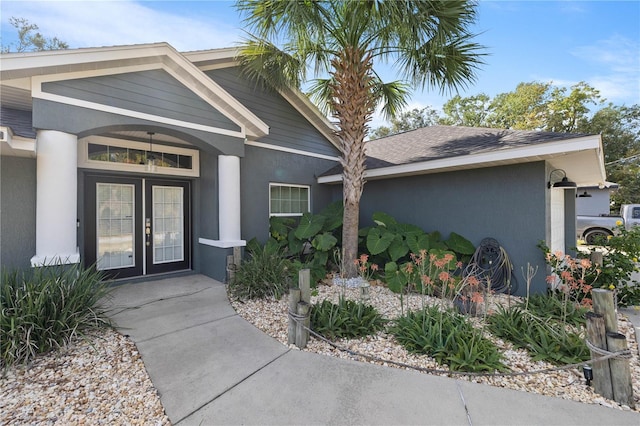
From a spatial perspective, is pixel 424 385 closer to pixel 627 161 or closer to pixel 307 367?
pixel 307 367

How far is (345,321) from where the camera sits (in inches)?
146

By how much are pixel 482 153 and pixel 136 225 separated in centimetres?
738

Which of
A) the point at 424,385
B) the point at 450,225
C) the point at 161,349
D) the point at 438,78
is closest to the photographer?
the point at 424,385

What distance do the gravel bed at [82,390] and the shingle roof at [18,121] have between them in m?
3.30

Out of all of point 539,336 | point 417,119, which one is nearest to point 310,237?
point 539,336

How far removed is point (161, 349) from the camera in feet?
11.0

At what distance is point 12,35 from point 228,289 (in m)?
25.1

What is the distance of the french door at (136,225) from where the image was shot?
18.9 ft

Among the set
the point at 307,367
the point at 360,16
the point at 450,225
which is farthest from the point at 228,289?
the point at 360,16

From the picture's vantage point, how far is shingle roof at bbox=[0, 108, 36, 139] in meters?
4.21

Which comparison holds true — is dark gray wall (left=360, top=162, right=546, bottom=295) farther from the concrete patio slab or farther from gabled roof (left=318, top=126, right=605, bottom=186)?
the concrete patio slab

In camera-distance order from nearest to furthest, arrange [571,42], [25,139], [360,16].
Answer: [25,139] → [360,16] → [571,42]

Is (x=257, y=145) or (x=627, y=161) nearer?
(x=257, y=145)

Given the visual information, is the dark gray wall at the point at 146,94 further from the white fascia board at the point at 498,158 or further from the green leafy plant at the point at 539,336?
the green leafy plant at the point at 539,336
